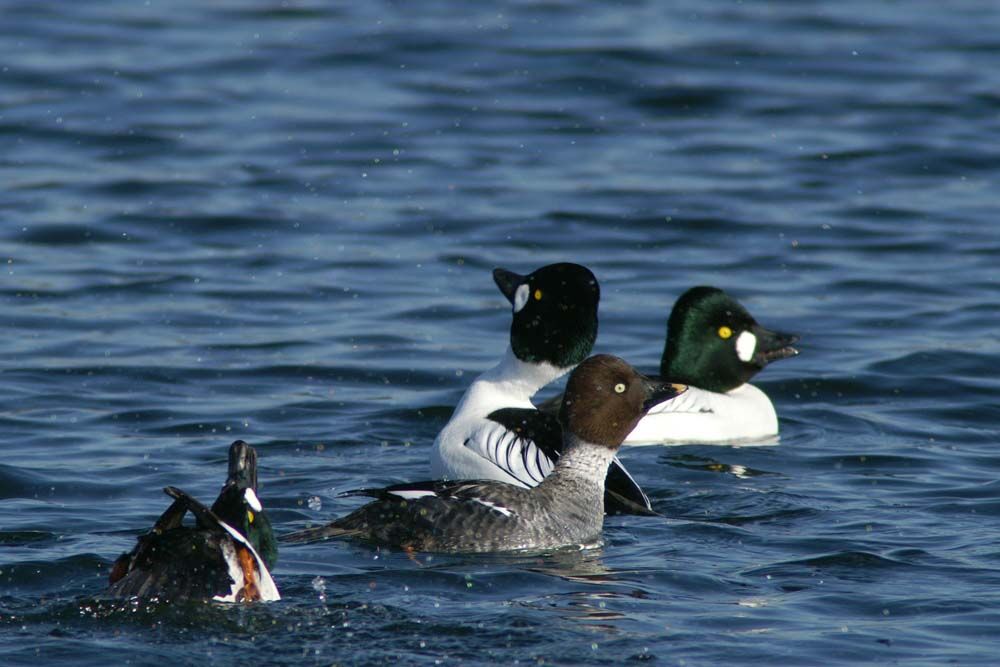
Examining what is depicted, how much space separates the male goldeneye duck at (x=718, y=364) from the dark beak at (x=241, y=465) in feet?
15.5

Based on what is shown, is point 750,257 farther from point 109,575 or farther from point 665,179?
point 109,575

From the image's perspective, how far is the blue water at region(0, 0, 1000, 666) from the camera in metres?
7.91

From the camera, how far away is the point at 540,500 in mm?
9016

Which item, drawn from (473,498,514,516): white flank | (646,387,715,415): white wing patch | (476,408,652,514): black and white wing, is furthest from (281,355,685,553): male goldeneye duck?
(646,387,715,415): white wing patch

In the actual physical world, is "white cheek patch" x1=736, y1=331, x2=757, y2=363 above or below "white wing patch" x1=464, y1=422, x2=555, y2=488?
above

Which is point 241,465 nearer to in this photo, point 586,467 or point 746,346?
point 586,467

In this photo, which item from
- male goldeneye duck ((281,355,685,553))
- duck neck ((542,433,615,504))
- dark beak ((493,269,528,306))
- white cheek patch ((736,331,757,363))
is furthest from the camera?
white cheek patch ((736,331,757,363))

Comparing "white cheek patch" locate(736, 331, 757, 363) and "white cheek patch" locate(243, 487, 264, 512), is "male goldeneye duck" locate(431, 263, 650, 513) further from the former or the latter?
"white cheek patch" locate(243, 487, 264, 512)

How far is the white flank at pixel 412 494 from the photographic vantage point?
891 centimetres

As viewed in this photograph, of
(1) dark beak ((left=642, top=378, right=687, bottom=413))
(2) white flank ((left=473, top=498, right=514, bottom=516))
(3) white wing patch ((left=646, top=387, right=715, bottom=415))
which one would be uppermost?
(1) dark beak ((left=642, top=378, right=687, bottom=413))

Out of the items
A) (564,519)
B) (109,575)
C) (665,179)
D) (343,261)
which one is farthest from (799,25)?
(109,575)

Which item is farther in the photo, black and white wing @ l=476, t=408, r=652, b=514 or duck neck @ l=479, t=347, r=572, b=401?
duck neck @ l=479, t=347, r=572, b=401

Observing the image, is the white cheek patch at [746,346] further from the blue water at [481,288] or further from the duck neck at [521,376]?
the duck neck at [521,376]

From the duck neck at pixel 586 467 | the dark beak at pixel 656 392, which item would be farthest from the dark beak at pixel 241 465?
the dark beak at pixel 656 392
